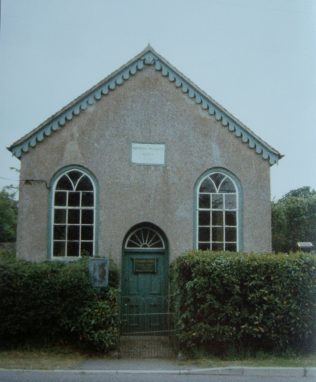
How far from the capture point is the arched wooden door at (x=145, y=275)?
13852mm

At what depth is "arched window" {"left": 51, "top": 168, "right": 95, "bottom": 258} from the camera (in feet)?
46.7

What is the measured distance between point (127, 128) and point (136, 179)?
5.11 feet

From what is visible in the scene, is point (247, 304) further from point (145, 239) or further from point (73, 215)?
point (73, 215)

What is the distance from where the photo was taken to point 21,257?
13945 mm

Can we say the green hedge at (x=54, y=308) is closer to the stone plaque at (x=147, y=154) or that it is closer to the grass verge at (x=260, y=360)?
the grass verge at (x=260, y=360)

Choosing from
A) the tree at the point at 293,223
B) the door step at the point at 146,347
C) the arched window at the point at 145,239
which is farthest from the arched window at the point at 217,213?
the tree at the point at 293,223

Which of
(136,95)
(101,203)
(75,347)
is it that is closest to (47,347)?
(75,347)

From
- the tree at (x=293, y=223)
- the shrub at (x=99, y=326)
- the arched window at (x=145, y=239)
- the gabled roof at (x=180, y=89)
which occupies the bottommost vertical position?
the shrub at (x=99, y=326)

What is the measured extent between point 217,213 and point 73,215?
14.0 feet

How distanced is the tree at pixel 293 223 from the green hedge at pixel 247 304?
1770 centimetres

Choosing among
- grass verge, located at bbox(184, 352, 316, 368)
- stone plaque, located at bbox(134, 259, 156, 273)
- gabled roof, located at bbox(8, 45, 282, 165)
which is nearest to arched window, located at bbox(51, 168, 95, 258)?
stone plaque, located at bbox(134, 259, 156, 273)

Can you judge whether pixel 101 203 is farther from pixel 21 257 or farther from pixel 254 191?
pixel 254 191

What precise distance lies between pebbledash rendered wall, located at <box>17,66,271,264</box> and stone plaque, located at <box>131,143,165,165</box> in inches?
5.9

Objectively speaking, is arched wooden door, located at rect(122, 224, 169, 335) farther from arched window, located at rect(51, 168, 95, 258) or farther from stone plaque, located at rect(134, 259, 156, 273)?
arched window, located at rect(51, 168, 95, 258)
